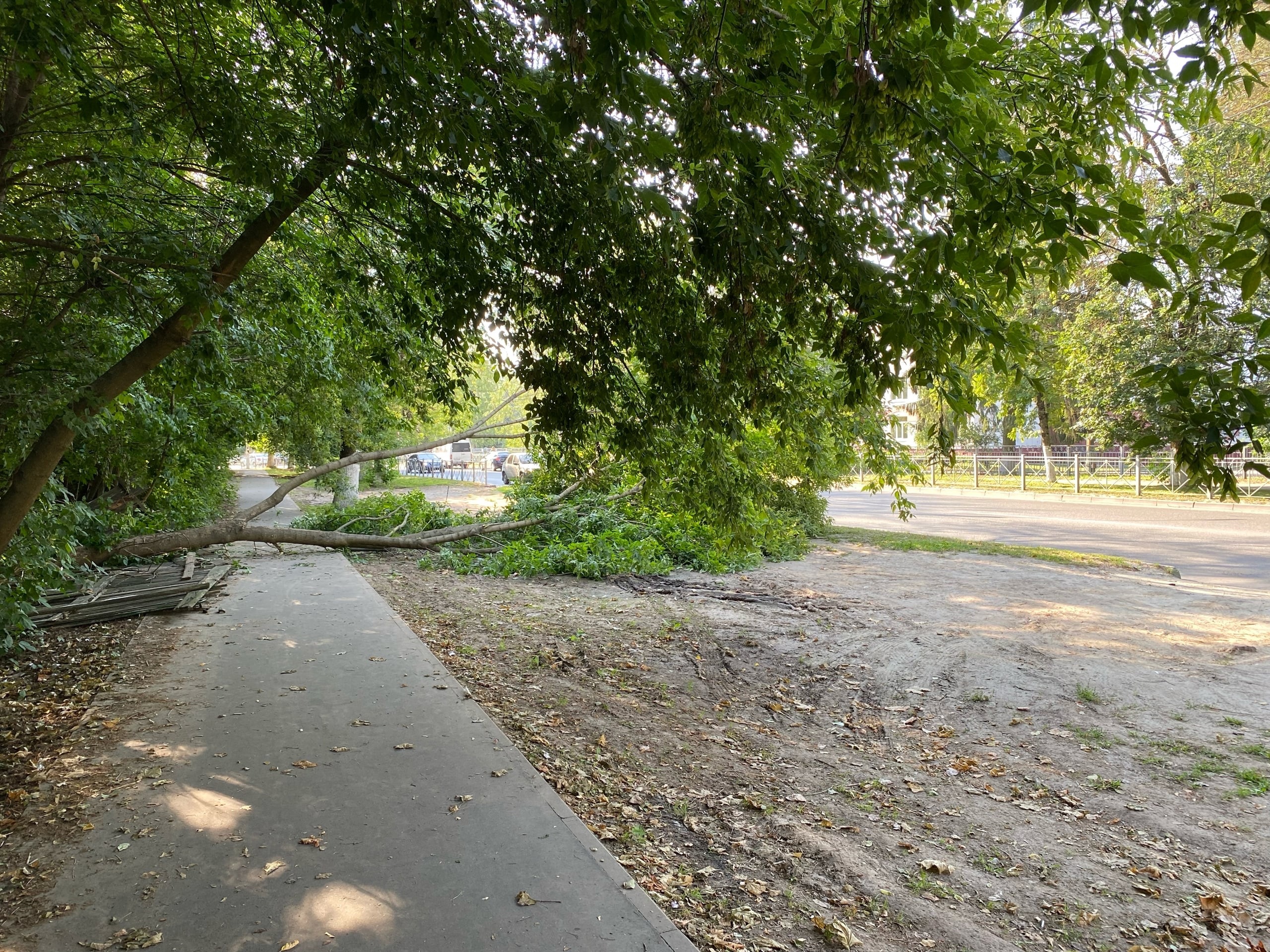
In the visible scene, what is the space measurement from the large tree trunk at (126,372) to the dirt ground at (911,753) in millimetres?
3481

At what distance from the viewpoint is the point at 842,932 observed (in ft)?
11.0

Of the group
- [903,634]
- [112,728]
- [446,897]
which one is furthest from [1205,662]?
[112,728]

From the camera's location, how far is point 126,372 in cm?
462

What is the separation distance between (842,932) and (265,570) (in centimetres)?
1168

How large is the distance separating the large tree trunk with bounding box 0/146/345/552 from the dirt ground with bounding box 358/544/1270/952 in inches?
137

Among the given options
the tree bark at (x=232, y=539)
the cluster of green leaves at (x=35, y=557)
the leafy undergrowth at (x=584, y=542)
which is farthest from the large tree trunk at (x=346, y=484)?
the cluster of green leaves at (x=35, y=557)

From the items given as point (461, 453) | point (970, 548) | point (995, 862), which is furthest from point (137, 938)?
point (461, 453)

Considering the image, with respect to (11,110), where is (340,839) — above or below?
below

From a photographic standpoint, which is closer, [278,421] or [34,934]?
[34,934]

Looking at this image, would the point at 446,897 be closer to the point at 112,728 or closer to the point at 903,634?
the point at 112,728

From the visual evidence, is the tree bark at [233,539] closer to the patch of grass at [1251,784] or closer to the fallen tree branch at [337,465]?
the fallen tree branch at [337,465]

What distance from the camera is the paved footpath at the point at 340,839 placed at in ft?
10.3

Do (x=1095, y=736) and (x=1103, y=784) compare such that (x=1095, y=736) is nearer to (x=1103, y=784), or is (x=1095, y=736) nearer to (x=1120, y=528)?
(x=1103, y=784)

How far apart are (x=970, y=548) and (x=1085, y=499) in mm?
14049
